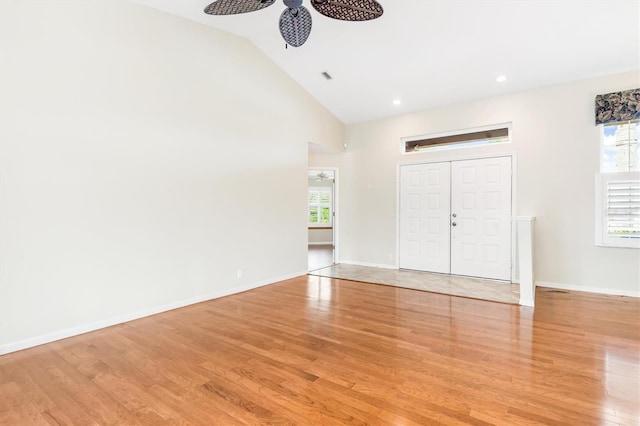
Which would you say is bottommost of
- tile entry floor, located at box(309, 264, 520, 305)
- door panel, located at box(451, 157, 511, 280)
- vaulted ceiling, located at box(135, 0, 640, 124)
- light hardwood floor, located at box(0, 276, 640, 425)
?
light hardwood floor, located at box(0, 276, 640, 425)

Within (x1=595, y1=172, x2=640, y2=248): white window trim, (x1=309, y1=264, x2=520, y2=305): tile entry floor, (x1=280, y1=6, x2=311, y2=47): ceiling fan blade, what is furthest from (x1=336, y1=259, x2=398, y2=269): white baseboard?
(x1=280, y1=6, x2=311, y2=47): ceiling fan blade

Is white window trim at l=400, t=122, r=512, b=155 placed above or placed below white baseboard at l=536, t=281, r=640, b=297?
above

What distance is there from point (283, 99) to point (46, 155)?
3.45 meters

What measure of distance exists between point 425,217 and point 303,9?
441cm

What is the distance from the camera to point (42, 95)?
9.20 feet

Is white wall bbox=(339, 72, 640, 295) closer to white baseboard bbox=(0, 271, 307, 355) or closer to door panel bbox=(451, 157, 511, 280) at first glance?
door panel bbox=(451, 157, 511, 280)

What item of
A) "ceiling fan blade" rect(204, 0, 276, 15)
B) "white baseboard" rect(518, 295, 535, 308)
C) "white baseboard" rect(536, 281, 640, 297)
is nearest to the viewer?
"ceiling fan blade" rect(204, 0, 276, 15)

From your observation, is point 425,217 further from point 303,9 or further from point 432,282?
point 303,9

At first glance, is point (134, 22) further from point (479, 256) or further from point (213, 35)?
point (479, 256)

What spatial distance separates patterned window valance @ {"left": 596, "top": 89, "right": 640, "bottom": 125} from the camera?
4.17 m

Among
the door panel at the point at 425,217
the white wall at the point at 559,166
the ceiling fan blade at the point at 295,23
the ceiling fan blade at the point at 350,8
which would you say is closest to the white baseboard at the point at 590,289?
the white wall at the point at 559,166

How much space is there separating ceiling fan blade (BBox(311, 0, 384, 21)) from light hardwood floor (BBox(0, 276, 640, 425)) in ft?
9.20

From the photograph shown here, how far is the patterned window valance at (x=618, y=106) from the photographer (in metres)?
4.17

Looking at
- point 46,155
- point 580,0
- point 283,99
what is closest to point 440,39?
point 580,0
